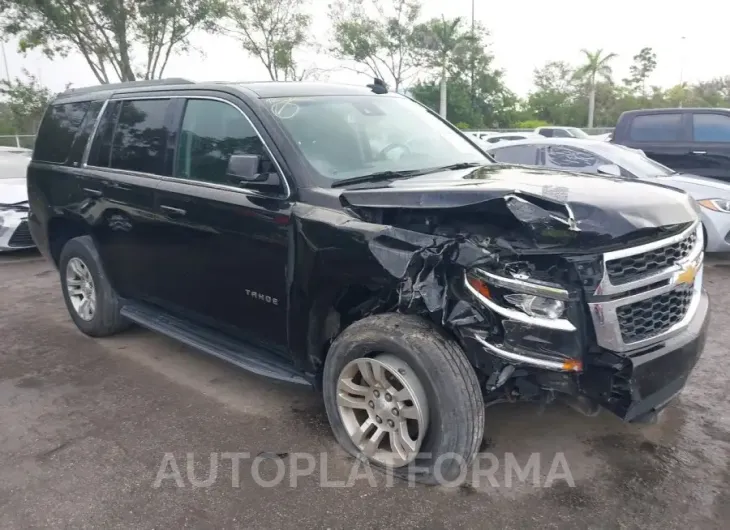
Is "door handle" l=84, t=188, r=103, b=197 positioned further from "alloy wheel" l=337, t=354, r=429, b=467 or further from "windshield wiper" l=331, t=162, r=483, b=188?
"alloy wheel" l=337, t=354, r=429, b=467

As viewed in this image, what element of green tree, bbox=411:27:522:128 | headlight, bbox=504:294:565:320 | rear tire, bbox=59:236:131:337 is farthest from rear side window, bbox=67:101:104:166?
green tree, bbox=411:27:522:128

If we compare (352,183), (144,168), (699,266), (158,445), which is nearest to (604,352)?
(699,266)

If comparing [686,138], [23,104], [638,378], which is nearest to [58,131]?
[638,378]

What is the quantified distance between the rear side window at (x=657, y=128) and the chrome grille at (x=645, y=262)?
7807mm

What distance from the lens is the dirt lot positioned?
2863 mm

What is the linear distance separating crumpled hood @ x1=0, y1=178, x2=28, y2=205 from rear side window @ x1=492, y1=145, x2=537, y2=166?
6.21 meters

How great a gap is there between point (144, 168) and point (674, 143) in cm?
844

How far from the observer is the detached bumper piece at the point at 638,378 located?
8.89 feet

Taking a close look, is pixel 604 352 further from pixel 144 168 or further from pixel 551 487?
pixel 144 168

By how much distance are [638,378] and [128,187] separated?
3398mm

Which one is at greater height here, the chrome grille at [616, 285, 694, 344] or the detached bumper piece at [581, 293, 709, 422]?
the chrome grille at [616, 285, 694, 344]

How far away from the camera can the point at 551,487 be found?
120 inches

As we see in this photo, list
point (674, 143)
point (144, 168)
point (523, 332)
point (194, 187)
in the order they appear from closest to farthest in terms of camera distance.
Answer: point (523, 332), point (194, 187), point (144, 168), point (674, 143)

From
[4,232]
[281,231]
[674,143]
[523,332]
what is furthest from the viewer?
[674,143]
